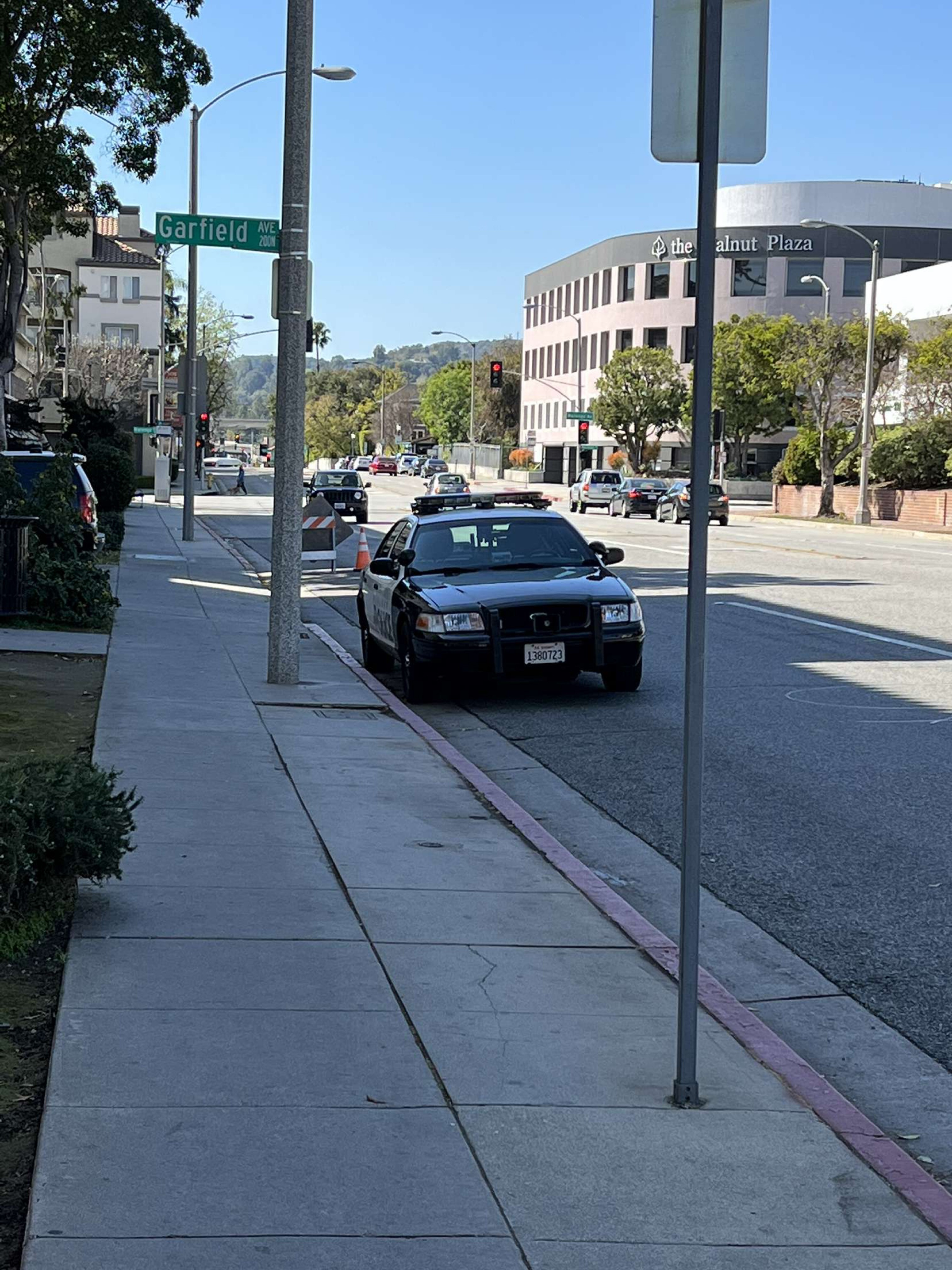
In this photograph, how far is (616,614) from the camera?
13.3m

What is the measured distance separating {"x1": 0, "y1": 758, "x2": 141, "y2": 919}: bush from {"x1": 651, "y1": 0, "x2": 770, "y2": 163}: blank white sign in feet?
11.1

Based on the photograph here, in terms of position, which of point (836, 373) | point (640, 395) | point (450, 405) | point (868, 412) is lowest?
point (868, 412)

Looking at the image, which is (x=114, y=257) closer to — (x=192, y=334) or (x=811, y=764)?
(x=192, y=334)

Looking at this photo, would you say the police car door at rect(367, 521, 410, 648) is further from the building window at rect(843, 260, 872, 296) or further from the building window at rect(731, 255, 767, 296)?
the building window at rect(843, 260, 872, 296)

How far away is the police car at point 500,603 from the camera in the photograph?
13078 mm

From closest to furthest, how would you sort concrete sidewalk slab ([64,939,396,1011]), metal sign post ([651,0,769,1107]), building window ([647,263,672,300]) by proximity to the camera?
1. metal sign post ([651,0,769,1107])
2. concrete sidewalk slab ([64,939,396,1011])
3. building window ([647,263,672,300])

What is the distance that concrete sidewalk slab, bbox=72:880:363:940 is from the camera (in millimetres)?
6215

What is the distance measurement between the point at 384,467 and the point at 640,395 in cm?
3745

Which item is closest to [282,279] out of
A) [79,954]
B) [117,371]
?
[79,954]

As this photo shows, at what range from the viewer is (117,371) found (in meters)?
82.6

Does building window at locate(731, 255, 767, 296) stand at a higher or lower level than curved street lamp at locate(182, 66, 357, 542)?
higher

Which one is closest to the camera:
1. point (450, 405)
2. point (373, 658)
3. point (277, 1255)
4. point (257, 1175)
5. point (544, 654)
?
point (277, 1255)

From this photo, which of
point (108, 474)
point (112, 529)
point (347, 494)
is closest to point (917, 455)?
point (347, 494)

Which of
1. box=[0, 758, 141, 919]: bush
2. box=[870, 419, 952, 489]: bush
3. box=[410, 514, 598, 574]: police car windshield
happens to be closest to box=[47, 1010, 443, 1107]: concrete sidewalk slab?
box=[0, 758, 141, 919]: bush
